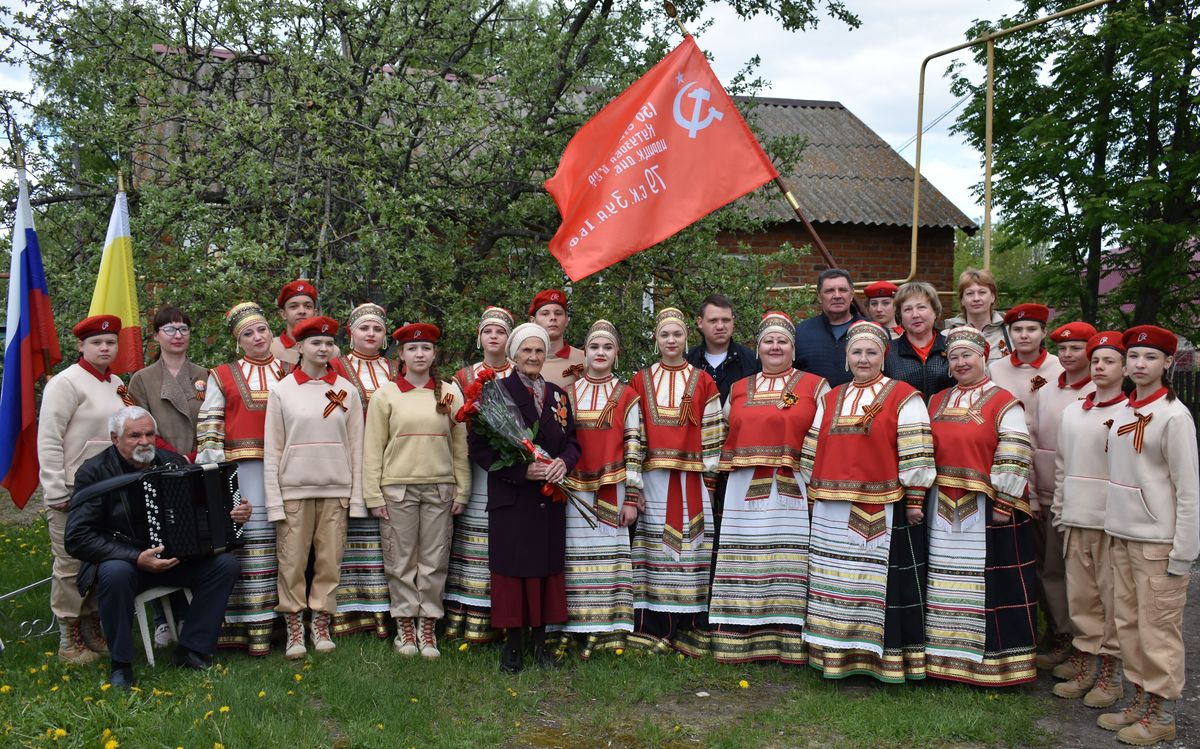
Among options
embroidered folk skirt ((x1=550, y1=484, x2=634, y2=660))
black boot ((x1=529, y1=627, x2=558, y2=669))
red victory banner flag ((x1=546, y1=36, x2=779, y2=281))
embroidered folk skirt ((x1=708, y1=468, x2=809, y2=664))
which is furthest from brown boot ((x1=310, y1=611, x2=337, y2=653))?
red victory banner flag ((x1=546, y1=36, x2=779, y2=281))

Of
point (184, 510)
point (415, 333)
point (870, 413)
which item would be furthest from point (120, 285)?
point (870, 413)

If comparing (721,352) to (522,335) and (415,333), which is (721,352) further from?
(415,333)

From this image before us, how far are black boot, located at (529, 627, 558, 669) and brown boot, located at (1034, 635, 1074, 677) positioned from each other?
2721mm

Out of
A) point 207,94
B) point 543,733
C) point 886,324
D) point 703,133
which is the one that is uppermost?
point 207,94

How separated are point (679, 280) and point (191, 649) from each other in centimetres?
401

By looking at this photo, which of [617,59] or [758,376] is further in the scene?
[617,59]

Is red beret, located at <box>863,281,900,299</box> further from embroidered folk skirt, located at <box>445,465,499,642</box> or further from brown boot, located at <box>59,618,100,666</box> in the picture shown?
brown boot, located at <box>59,618,100,666</box>

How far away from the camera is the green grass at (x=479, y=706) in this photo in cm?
442

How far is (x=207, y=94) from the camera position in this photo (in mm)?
7418

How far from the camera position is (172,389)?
18.4ft

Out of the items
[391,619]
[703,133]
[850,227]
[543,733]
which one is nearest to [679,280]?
[703,133]

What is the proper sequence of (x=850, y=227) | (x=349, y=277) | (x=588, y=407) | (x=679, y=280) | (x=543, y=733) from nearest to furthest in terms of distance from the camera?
(x=543, y=733) < (x=588, y=407) < (x=349, y=277) < (x=679, y=280) < (x=850, y=227)

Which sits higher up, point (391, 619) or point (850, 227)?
point (850, 227)

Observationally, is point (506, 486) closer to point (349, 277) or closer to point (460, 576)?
point (460, 576)
